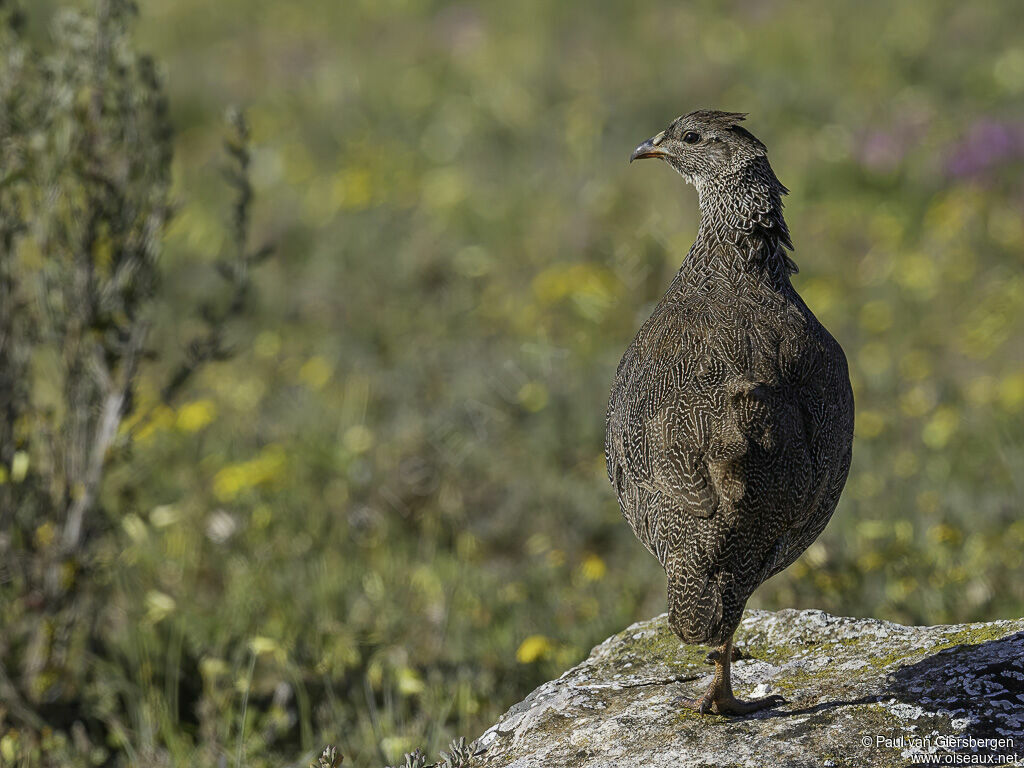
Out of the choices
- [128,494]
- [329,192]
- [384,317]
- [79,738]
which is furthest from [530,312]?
[79,738]

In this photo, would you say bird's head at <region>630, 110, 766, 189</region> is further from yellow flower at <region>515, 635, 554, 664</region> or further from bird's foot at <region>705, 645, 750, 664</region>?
yellow flower at <region>515, 635, 554, 664</region>

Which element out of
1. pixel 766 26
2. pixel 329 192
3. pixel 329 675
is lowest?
pixel 329 675

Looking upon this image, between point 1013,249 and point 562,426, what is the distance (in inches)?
172

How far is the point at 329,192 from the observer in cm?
1160

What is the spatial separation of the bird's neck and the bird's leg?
3.71 ft

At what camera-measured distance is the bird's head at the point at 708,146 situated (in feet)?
12.0

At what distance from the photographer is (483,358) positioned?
28.0ft

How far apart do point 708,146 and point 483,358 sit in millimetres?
4921

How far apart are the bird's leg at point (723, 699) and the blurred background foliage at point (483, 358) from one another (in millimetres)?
1244

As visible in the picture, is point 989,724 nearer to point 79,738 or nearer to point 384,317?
point 79,738

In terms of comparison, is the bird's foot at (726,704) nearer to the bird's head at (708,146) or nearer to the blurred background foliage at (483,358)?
the blurred background foliage at (483,358)
